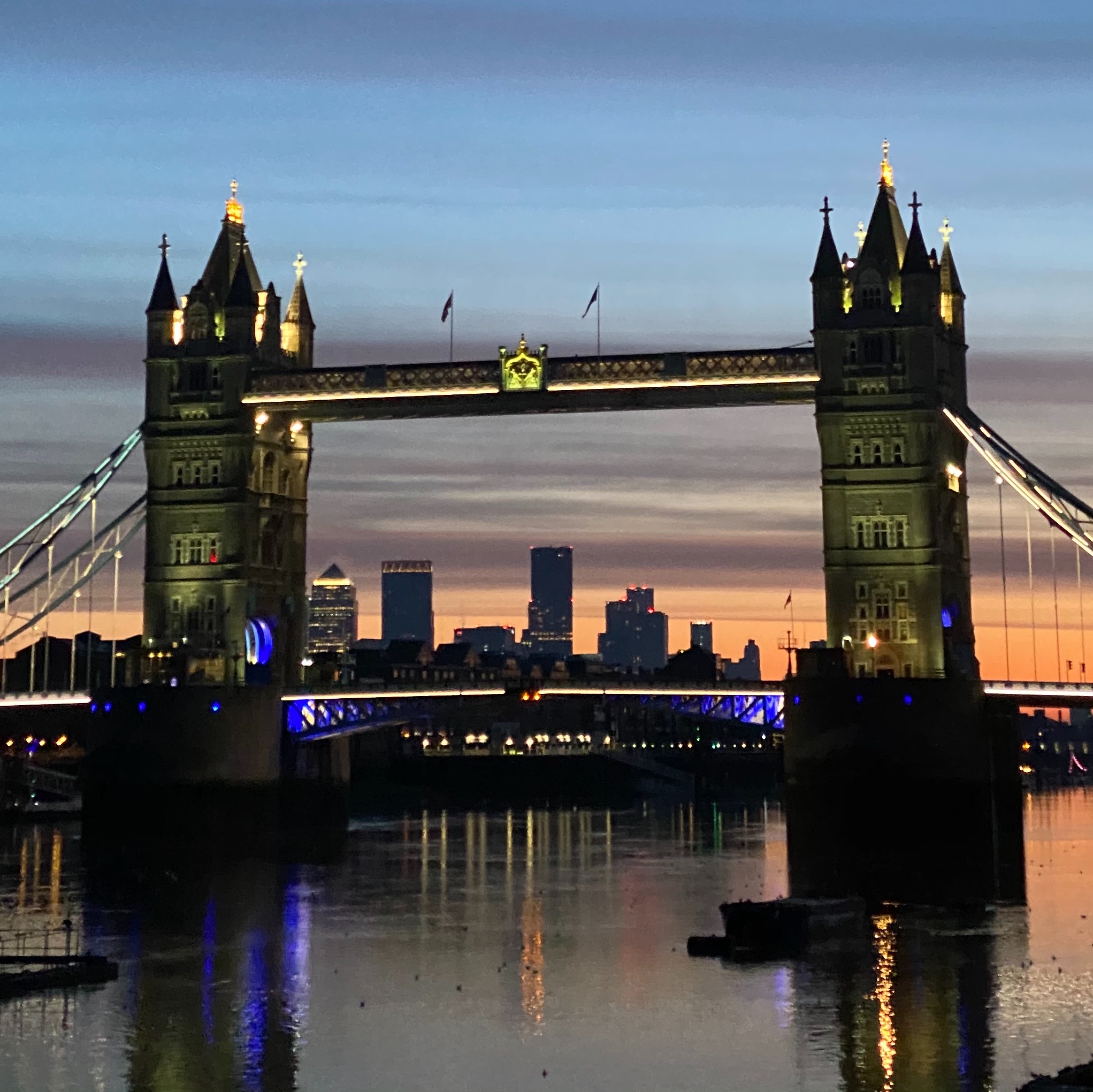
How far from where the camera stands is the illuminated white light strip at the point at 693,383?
108 metres

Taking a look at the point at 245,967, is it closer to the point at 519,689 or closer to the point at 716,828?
the point at 519,689

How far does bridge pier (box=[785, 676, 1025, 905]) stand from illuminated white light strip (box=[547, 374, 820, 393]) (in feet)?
48.3

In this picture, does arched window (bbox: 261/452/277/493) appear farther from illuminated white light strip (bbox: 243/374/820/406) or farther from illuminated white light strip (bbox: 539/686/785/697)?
illuminated white light strip (bbox: 539/686/785/697)

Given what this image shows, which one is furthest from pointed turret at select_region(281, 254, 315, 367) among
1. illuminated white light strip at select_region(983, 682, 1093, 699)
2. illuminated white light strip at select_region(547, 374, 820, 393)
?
illuminated white light strip at select_region(983, 682, 1093, 699)

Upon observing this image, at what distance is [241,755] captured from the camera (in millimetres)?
113062

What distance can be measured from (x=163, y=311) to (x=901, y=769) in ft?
157

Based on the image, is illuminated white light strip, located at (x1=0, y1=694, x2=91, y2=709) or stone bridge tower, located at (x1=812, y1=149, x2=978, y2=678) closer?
stone bridge tower, located at (x1=812, y1=149, x2=978, y2=678)

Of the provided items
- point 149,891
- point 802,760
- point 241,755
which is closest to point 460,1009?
point 149,891

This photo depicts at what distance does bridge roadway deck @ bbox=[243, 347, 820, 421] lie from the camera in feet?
357

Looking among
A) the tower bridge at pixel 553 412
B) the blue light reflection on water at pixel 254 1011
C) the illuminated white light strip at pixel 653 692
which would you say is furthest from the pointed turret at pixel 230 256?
the blue light reflection on water at pixel 254 1011

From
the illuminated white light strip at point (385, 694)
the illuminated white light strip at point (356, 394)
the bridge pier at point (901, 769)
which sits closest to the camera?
the bridge pier at point (901, 769)

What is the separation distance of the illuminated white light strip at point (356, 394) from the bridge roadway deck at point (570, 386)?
39mm

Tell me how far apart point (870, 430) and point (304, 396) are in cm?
2940

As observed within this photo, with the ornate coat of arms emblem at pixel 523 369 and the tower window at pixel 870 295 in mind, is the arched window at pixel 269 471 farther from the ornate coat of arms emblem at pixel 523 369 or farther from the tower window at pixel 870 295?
the tower window at pixel 870 295
